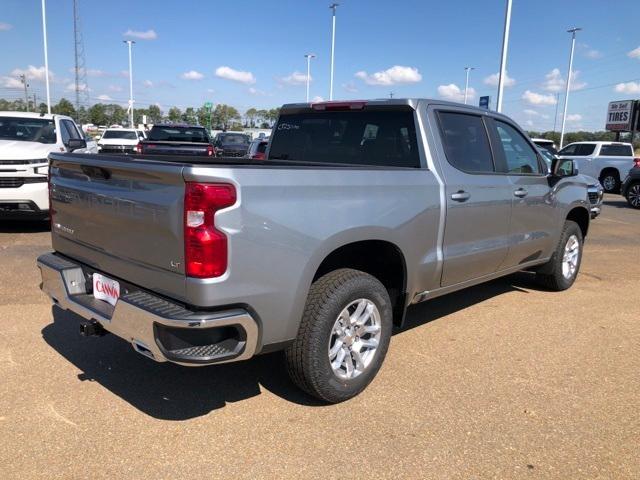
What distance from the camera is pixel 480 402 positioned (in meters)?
3.54

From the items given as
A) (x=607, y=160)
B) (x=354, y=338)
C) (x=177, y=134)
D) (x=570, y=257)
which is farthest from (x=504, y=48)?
(x=354, y=338)

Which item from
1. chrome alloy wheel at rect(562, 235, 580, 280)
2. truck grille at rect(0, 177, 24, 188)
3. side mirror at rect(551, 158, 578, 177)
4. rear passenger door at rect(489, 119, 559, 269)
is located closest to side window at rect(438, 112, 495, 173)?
rear passenger door at rect(489, 119, 559, 269)

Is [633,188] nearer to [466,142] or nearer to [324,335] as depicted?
[466,142]

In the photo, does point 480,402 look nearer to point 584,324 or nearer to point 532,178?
point 584,324

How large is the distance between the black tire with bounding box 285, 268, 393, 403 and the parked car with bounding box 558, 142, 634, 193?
→ 18.9 m

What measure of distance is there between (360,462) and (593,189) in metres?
9.54

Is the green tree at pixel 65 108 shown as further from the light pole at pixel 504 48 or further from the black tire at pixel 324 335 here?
the black tire at pixel 324 335

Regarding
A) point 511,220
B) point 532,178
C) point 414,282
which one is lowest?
point 414,282

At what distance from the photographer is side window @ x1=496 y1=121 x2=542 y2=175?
4980 millimetres

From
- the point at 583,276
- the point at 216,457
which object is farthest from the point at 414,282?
the point at 583,276

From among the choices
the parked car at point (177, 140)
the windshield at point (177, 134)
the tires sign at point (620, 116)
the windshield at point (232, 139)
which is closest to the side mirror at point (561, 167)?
the parked car at point (177, 140)

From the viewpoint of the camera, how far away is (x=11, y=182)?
801 cm

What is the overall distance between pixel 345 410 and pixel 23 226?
7.91 m

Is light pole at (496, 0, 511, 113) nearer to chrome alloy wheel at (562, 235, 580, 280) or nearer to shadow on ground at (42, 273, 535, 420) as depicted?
chrome alloy wheel at (562, 235, 580, 280)
